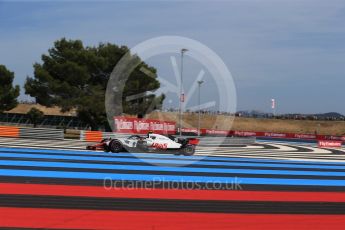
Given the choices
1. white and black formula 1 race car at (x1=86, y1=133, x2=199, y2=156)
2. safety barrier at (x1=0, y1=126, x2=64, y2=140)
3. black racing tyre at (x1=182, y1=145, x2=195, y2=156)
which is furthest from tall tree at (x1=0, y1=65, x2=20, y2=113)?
black racing tyre at (x1=182, y1=145, x2=195, y2=156)

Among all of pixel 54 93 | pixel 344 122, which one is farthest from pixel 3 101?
pixel 344 122

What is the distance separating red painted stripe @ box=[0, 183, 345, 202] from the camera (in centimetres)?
866

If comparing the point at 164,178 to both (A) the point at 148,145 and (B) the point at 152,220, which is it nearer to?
(B) the point at 152,220

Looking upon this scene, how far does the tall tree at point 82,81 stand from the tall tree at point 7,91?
4.79m

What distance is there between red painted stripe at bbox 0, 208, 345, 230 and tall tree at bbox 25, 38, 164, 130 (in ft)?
112

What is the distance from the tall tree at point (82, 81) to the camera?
42625mm

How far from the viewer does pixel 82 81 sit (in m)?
43.5

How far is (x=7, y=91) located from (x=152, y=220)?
146ft

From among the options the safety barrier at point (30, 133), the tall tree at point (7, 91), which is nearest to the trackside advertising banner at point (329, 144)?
the safety barrier at point (30, 133)

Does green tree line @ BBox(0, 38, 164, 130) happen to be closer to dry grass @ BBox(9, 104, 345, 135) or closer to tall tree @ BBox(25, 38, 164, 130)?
tall tree @ BBox(25, 38, 164, 130)

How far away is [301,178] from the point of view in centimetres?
1270

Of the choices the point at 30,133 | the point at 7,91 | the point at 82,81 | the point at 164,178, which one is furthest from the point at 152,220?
the point at 7,91

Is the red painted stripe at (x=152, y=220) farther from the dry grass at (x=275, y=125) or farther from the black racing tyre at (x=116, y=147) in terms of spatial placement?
the dry grass at (x=275, y=125)

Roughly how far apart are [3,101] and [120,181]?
134ft
